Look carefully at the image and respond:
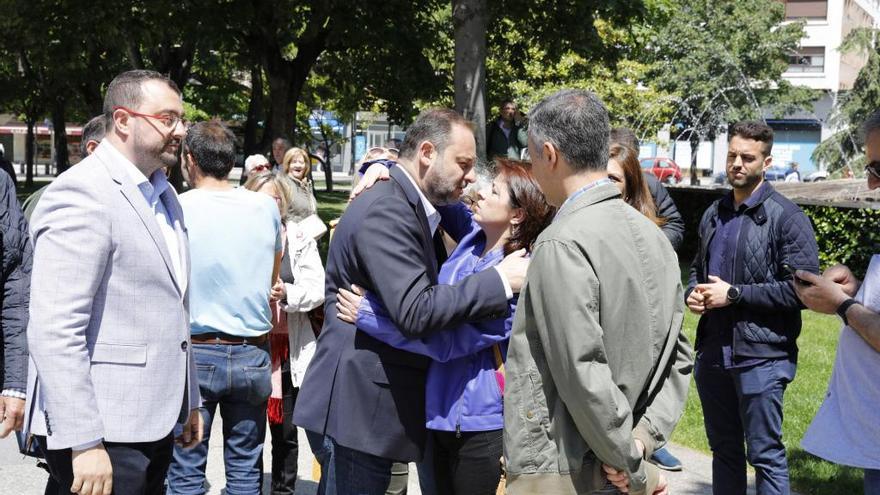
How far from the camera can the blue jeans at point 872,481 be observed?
339cm

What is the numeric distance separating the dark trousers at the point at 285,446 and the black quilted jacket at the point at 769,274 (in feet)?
7.88

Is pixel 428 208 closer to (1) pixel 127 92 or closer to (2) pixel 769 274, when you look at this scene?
(1) pixel 127 92

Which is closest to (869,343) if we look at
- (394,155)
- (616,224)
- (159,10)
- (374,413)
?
(616,224)

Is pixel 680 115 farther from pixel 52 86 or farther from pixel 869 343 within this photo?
pixel 869 343

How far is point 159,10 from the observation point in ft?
50.8

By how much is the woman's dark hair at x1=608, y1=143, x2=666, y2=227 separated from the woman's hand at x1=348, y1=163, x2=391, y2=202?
138 cm

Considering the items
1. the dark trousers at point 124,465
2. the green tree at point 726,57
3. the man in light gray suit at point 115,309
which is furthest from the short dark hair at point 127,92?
the green tree at point 726,57

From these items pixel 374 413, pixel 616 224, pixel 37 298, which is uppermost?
pixel 616 224

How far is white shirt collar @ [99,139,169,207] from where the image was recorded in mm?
3035

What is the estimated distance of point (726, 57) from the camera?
45000 millimetres

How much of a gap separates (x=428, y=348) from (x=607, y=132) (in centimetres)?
100

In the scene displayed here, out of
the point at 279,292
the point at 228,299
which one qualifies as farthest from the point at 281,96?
the point at 228,299

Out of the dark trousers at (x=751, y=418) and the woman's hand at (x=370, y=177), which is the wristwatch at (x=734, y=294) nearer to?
the dark trousers at (x=751, y=418)

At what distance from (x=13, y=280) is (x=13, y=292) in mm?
50
